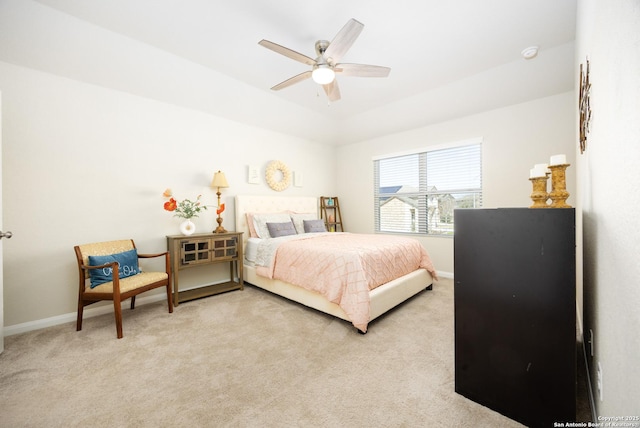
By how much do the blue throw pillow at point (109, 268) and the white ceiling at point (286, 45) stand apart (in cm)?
198

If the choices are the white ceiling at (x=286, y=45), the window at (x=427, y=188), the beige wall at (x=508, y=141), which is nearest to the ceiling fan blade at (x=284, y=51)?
the white ceiling at (x=286, y=45)

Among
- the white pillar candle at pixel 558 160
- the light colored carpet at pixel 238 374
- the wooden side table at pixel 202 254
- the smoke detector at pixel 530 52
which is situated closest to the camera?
the light colored carpet at pixel 238 374

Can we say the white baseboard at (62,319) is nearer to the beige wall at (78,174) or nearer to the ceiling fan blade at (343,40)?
the beige wall at (78,174)

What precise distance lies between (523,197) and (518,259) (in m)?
2.91

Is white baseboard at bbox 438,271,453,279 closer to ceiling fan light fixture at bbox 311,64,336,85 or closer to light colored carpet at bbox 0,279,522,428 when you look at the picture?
light colored carpet at bbox 0,279,522,428

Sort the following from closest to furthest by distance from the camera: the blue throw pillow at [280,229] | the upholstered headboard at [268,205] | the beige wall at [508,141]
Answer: the beige wall at [508,141]
the blue throw pillow at [280,229]
the upholstered headboard at [268,205]

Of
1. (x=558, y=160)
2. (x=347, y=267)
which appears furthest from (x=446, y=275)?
(x=558, y=160)

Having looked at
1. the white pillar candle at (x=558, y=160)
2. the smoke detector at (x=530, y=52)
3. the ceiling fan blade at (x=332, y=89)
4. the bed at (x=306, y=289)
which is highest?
the smoke detector at (x=530, y=52)

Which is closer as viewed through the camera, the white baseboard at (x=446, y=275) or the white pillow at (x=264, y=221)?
the white pillow at (x=264, y=221)

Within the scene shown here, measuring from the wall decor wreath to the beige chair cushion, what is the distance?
7.70 ft

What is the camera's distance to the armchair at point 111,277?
2348 mm

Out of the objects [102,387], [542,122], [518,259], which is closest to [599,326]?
[518,259]

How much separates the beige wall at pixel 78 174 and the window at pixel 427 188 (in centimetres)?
317

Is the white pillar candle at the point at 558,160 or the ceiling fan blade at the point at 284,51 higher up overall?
the ceiling fan blade at the point at 284,51
